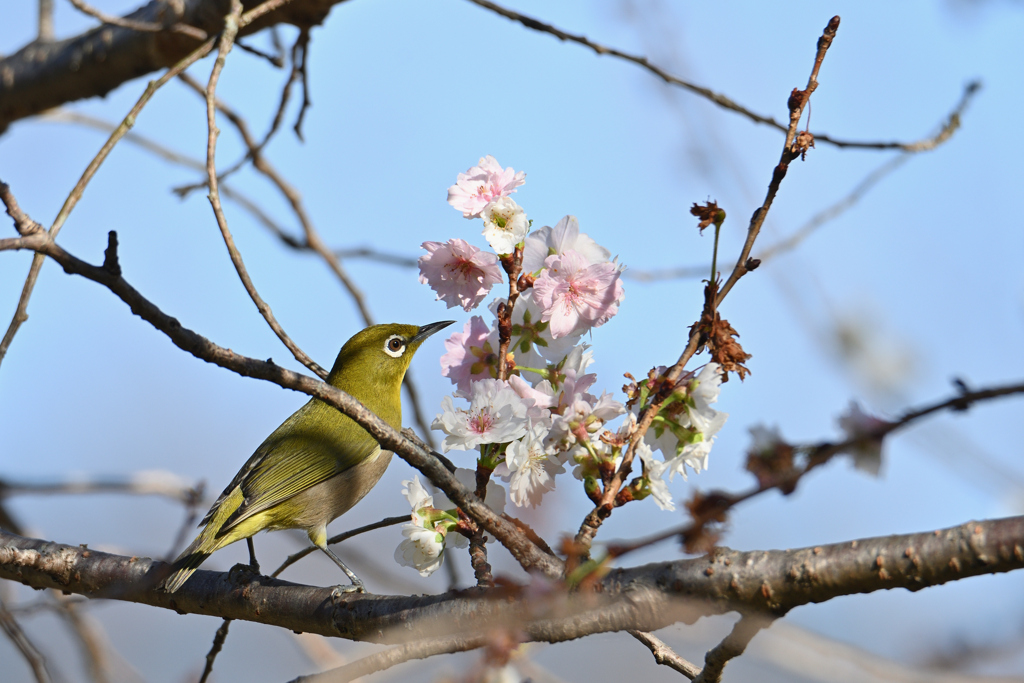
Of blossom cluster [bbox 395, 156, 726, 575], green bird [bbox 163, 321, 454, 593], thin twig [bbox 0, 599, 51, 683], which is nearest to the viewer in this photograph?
blossom cluster [bbox 395, 156, 726, 575]

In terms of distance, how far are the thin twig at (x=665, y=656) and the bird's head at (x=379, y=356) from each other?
9.04ft

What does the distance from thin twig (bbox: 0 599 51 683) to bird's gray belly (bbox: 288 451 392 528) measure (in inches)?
52.4

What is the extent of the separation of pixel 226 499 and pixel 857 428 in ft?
11.7

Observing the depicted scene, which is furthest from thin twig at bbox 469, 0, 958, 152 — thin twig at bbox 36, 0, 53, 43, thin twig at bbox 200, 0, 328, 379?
thin twig at bbox 36, 0, 53, 43

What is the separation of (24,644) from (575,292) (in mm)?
2707

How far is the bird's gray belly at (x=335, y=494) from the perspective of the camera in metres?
4.41

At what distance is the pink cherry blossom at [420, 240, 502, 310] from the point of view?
99.7 inches

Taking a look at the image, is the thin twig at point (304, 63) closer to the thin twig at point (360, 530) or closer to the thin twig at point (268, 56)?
the thin twig at point (268, 56)

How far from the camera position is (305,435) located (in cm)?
479

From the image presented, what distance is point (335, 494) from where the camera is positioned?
4508mm

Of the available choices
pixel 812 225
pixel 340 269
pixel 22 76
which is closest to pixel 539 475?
pixel 812 225

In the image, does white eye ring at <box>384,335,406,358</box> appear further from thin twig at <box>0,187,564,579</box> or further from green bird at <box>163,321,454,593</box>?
thin twig at <box>0,187,564,579</box>

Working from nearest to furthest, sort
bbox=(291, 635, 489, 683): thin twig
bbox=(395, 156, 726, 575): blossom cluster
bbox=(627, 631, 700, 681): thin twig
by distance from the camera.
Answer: bbox=(291, 635, 489, 683): thin twig → bbox=(395, 156, 726, 575): blossom cluster → bbox=(627, 631, 700, 681): thin twig

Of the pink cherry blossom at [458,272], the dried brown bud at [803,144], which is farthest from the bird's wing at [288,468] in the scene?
the dried brown bud at [803,144]
